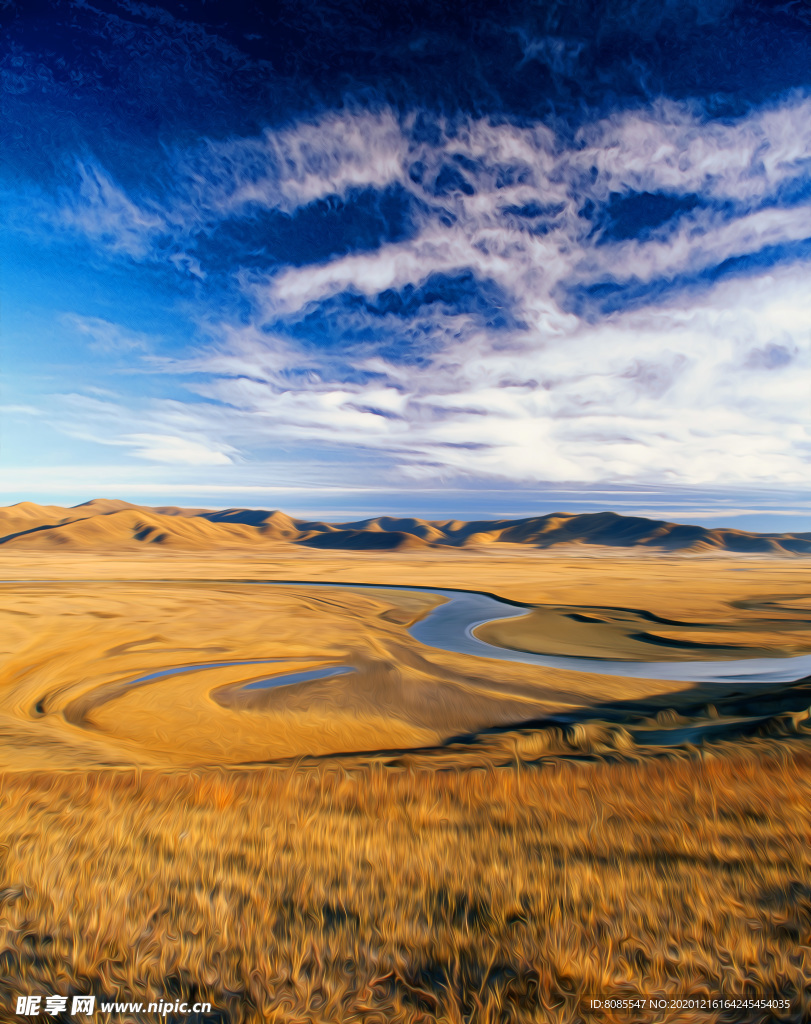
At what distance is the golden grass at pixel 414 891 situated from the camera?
284 cm

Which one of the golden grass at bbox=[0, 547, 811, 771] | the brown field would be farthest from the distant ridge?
the brown field

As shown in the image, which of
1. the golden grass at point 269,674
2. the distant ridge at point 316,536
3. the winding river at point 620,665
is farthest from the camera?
the distant ridge at point 316,536

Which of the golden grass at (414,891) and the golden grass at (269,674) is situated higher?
the golden grass at (414,891)

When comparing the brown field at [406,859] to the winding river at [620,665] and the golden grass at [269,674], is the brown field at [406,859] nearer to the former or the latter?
the golden grass at [269,674]

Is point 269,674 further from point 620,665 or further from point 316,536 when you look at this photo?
point 316,536

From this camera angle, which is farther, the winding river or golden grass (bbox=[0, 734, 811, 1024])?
the winding river

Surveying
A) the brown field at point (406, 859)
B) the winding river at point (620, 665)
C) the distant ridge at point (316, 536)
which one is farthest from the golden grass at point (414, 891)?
the distant ridge at point (316, 536)

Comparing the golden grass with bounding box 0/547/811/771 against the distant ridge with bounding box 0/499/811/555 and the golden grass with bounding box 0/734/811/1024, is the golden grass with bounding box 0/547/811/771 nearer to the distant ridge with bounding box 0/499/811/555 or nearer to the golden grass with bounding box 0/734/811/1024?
the golden grass with bounding box 0/734/811/1024

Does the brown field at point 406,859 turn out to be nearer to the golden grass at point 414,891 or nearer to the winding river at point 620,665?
the golden grass at point 414,891

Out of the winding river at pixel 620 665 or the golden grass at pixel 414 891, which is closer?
the golden grass at pixel 414 891

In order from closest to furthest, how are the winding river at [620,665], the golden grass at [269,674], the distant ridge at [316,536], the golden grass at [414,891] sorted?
1. the golden grass at [414,891]
2. the golden grass at [269,674]
3. the winding river at [620,665]
4. the distant ridge at [316,536]

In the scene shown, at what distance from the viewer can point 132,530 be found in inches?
5635

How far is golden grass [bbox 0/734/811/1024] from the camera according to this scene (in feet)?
9.33

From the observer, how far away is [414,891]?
11.9 feet
